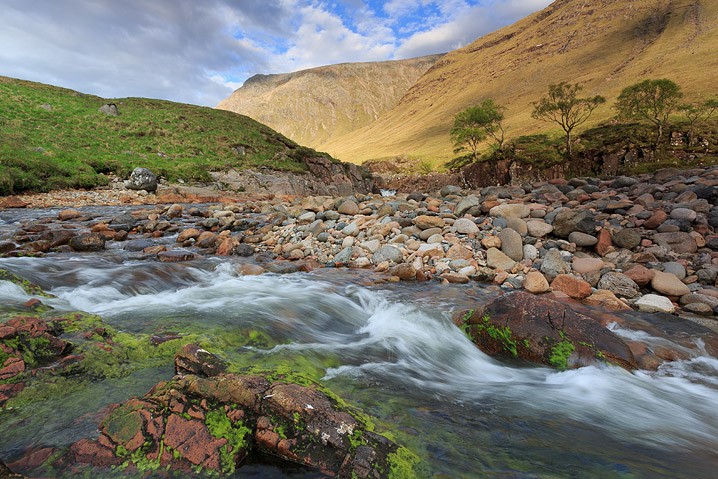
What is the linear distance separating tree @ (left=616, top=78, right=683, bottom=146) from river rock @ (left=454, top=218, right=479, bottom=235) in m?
43.7

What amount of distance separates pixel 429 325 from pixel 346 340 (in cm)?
174

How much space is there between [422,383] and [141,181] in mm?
30478

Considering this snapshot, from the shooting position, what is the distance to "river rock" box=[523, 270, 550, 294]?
8.55 meters

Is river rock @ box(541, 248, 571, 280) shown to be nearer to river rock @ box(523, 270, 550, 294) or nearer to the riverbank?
the riverbank

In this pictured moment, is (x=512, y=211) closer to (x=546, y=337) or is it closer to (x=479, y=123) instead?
(x=546, y=337)

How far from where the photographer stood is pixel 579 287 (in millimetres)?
8273

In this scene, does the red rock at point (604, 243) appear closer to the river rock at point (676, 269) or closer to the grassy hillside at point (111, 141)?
the river rock at point (676, 269)

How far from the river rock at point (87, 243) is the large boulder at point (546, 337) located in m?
11.9

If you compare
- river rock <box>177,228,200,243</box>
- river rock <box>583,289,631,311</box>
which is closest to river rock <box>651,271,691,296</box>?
river rock <box>583,289,631,311</box>

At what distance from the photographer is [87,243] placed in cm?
A: 1123

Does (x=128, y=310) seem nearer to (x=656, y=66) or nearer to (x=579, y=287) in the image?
(x=579, y=287)

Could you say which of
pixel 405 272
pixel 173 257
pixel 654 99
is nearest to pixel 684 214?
pixel 405 272

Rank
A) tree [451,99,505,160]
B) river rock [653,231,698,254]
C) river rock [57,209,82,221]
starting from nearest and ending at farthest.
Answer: river rock [653,231,698,254] → river rock [57,209,82,221] → tree [451,99,505,160]

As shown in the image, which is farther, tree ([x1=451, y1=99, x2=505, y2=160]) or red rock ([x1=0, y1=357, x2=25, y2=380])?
tree ([x1=451, y1=99, x2=505, y2=160])
